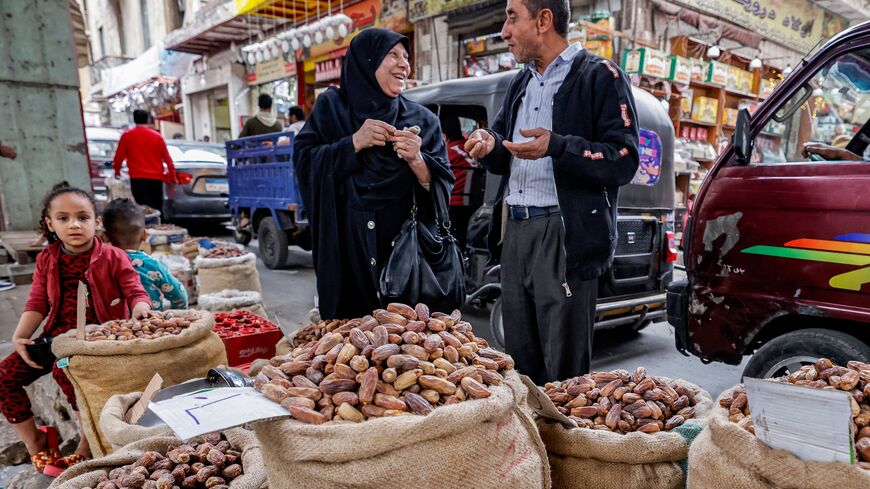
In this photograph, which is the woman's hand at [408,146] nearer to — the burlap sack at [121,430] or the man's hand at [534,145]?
the man's hand at [534,145]

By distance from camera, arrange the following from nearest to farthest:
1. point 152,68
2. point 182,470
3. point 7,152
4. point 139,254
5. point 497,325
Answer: point 182,470 < point 139,254 < point 497,325 < point 7,152 < point 152,68

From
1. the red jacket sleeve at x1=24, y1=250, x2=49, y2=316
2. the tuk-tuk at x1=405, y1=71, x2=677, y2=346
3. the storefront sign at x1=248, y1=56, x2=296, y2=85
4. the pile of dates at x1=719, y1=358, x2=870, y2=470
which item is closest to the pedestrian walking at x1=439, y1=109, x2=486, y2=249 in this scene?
the tuk-tuk at x1=405, y1=71, x2=677, y2=346

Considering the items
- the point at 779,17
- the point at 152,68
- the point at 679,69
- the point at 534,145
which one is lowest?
the point at 534,145

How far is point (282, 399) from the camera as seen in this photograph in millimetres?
1197

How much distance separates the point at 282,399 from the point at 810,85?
9.71 feet

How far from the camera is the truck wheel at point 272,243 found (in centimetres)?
709

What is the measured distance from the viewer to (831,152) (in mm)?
2908

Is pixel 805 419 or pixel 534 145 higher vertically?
pixel 534 145

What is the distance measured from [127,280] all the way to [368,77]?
5.69ft

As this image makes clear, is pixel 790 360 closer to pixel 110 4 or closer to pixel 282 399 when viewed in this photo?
pixel 282 399

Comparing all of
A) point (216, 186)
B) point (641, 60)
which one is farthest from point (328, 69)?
point (641, 60)

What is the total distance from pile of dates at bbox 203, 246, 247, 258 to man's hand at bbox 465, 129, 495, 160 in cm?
332

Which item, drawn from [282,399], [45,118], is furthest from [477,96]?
[45,118]

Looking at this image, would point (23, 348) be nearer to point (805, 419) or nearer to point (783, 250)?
point (805, 419)
